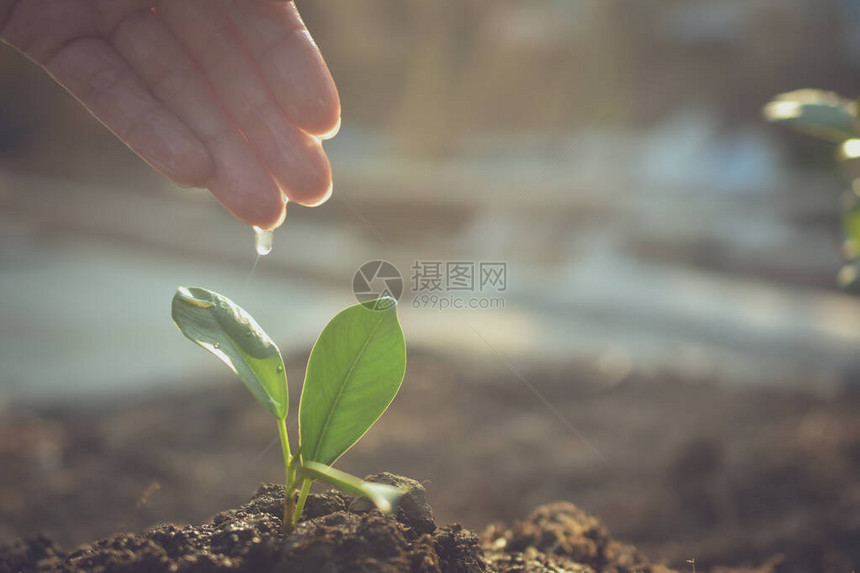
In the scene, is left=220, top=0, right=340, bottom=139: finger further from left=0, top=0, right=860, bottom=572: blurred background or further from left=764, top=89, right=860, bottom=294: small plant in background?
left=764, top=89, right=860, bottom=294: small plant in background

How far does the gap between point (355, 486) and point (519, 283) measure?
234cm

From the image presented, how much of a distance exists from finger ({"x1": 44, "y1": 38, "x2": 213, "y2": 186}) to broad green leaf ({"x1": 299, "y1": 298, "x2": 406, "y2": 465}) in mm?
386

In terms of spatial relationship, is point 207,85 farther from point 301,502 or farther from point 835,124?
point 835,124

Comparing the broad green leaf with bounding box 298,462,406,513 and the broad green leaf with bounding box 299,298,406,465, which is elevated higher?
the broad green leaf with bounding box 299,298,406,465

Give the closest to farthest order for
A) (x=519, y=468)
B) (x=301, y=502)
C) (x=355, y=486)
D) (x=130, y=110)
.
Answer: (x=355, y=486)
(x=301, y=502)
(x=130, y=110)
(x=519, y=468)

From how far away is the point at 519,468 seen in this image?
1481mm

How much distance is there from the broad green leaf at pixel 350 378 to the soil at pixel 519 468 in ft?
0.30

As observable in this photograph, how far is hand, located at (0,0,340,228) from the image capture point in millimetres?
978

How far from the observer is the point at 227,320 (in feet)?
2.46

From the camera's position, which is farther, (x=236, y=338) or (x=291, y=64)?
(x=291, y=64)

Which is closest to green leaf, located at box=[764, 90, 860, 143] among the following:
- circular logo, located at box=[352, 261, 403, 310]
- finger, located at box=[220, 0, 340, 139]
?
finger, located at box=[220, 0, 340, 139]

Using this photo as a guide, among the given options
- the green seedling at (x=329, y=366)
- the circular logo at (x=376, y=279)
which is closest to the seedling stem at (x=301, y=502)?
the green seedling at (x=329, y=366)

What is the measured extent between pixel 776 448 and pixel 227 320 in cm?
126

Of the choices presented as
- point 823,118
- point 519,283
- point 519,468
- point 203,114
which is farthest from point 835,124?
point 519,283
